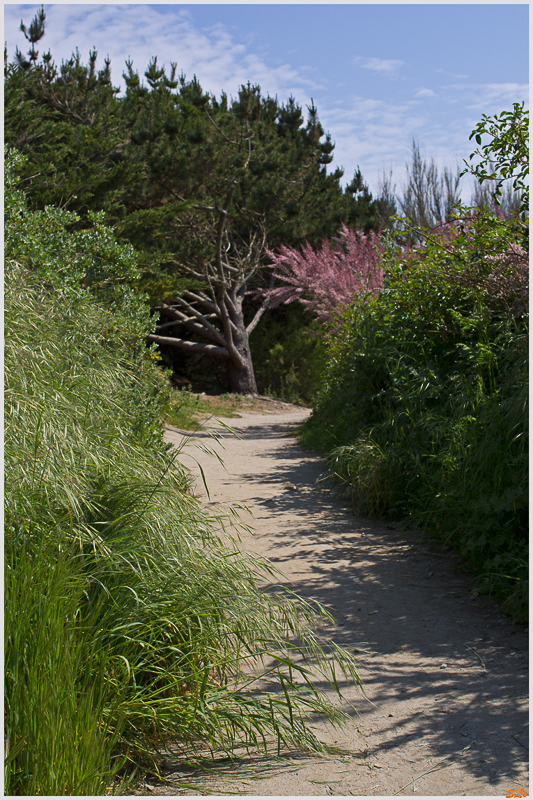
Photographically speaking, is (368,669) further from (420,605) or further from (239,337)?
(239,337)

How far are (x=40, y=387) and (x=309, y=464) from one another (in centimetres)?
470

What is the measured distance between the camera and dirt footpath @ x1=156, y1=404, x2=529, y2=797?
1987 mm

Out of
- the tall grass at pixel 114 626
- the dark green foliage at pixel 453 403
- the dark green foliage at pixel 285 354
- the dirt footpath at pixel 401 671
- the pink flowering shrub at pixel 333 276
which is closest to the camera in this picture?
the tall grass at pixel 114 626

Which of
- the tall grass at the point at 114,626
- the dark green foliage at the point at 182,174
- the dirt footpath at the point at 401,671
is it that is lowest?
the dirt footpath at the point at 401,671

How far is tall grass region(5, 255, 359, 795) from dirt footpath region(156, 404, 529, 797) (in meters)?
0.13

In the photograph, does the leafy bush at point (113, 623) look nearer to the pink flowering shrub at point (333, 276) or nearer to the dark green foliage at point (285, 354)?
the pink flowering shrub at point (333, 276)

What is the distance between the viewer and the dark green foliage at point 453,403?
339cm

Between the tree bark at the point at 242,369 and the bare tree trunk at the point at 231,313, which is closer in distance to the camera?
the bare tree trunk at the point at 231,313

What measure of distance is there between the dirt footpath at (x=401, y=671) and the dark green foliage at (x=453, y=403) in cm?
25

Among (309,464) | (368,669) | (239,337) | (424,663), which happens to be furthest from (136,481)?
(239,337)

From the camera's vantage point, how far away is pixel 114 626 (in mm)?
2254

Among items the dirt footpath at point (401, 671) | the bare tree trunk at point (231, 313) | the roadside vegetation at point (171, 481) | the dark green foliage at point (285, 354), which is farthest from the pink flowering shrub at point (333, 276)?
the dirt footpath at point (401, 671)

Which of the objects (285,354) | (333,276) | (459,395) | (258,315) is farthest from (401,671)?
(285,354)

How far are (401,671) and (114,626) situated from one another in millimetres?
1332
